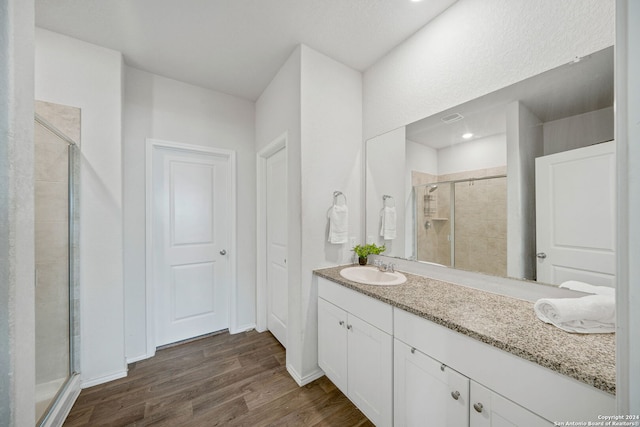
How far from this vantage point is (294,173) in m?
1.86

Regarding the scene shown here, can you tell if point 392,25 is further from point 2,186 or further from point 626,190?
point 2,186

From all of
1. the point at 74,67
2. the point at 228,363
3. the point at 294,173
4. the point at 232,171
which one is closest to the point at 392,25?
the point at 294,173

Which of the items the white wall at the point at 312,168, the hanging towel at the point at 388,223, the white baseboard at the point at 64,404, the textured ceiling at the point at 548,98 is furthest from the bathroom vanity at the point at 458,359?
the white baseboard at the point at 64,404

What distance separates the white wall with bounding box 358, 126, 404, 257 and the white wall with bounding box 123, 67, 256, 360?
137 cm

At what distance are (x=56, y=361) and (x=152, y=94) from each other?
2243mm

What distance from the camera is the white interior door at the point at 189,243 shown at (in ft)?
7.42

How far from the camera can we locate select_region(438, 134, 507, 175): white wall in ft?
4.28

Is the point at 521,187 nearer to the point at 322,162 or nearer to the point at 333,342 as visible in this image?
the point at 322,162

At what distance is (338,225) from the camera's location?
6.11 ft

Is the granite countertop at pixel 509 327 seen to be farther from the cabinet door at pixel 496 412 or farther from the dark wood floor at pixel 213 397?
the dark wood floor at pixel 213 397

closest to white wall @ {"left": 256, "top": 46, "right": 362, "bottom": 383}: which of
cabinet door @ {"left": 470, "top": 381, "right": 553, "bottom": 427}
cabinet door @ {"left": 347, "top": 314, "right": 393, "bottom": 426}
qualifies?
cabinet door @ {"left": 347, "top": 314, "right": 393, "bottom": 426}

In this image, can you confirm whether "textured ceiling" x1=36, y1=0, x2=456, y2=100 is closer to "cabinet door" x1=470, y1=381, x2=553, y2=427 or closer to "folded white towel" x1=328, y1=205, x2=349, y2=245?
"folded white towel" x1=328, y1=205, x2=349, y2=245

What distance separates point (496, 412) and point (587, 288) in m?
0.70

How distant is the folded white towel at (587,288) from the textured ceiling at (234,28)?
5.70 feet
